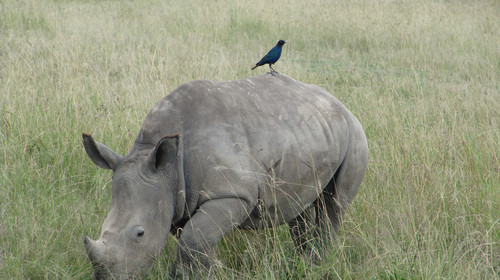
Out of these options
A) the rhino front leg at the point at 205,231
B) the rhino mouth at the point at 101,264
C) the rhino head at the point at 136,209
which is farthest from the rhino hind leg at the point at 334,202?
the rhino mouth at the point at 101,264

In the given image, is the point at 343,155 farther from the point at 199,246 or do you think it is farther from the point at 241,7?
the point at 241,7

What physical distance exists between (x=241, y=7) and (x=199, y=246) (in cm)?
923

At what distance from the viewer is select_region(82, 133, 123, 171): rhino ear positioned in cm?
267

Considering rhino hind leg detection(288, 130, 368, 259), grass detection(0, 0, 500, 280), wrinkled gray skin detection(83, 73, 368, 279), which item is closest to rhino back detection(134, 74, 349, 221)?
→ wrinkled gray skin detection(83, 73, 368, 279)

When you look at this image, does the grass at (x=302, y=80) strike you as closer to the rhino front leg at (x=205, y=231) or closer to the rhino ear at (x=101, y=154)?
the rhino front leg at (x=205, y=231)

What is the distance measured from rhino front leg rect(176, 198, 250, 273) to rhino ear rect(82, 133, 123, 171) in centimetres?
48

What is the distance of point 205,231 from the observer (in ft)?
8.82

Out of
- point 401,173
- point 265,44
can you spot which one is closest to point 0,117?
point 401,173

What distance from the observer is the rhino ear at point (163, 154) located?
8.33ft

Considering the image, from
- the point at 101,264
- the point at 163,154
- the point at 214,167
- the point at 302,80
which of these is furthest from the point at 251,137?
the point at 302,80

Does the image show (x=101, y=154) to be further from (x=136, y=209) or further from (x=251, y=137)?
(x=251, y=137)

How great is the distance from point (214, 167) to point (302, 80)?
13.9ft

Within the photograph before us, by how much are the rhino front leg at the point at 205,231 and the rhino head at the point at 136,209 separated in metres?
0.11

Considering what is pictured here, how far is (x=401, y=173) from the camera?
400 cm
